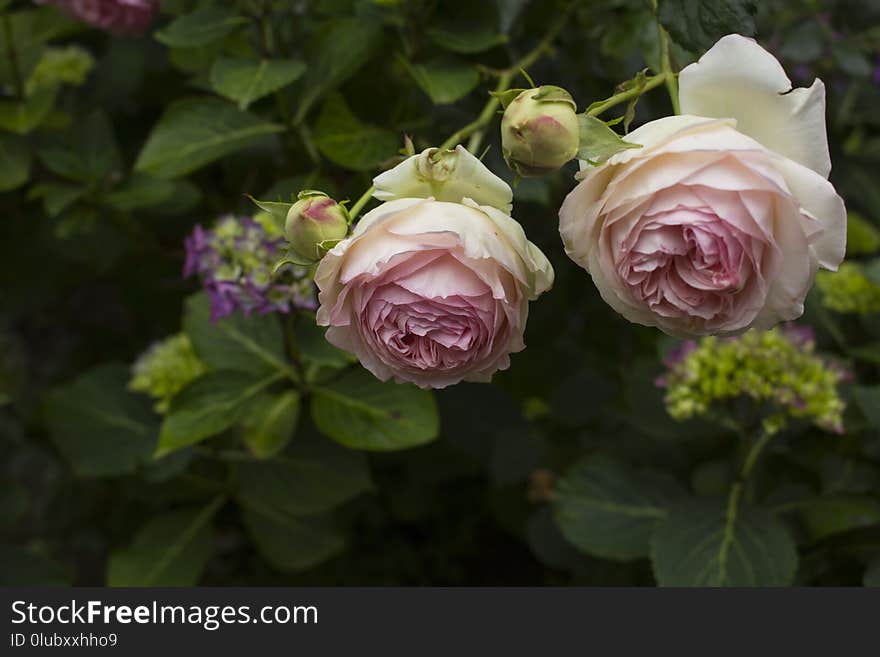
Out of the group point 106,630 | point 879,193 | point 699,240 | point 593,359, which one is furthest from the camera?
point 593,359

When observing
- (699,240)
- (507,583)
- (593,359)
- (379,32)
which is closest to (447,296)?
(699,240)

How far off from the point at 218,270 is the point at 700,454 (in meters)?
0.66

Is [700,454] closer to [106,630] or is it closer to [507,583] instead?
[507,583]

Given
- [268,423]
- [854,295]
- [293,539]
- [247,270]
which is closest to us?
[247,270]

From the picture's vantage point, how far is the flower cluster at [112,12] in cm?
109

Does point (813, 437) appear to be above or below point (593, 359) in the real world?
above

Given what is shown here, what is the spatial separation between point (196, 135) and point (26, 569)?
0.61m

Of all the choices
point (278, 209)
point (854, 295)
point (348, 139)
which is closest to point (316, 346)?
point (348, 139)

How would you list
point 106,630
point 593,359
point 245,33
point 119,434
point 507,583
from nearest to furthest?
point 106,630, point 245,33, point 119,434, point 593,359, point 507,583

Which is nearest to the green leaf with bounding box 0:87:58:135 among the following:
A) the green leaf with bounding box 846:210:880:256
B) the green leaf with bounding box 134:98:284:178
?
the green leaf with bounding box 134:98:284:178

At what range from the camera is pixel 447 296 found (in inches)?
23.2

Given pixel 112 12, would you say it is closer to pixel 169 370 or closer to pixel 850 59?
pixel 169 370

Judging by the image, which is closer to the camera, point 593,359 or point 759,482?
point 759,482

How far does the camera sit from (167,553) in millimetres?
1216
